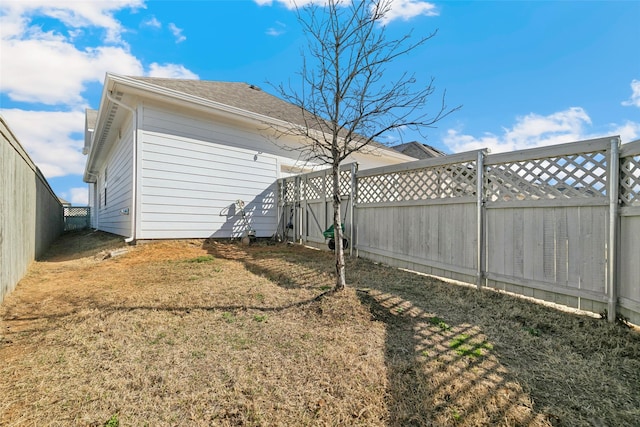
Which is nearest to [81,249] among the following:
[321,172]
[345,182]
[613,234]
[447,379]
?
[321,172]

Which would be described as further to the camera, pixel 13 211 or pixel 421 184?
pixel 421 184

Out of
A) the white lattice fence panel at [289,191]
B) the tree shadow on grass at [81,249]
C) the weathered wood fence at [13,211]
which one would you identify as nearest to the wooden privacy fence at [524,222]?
the white lattice fence panel at [289,191]

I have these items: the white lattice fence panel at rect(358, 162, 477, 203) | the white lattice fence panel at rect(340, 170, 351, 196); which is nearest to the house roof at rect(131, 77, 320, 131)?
the white lattice fence panel at rect(340, 170, 351, 196)

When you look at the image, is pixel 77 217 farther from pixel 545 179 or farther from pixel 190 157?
pixel 545 179

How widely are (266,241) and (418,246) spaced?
4528 millimetres

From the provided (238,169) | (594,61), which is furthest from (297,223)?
(594,61)

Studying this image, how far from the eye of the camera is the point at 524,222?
11.7ft

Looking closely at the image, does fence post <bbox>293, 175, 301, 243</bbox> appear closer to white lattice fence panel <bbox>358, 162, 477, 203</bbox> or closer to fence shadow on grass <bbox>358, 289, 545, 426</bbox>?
white lattice fence panel <bbox>358, 162, 477, 203</bbox>

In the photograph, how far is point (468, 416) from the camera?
1.59m

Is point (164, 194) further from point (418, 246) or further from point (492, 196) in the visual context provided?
point (492, 196)

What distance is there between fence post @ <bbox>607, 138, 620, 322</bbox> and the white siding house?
413 cm

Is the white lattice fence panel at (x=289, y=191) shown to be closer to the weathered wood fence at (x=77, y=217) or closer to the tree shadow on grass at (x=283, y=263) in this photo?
the tree shadow on grass at (x=283, y=263)

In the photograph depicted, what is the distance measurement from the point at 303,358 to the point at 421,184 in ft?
11.8

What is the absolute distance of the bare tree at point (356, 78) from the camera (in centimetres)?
353
